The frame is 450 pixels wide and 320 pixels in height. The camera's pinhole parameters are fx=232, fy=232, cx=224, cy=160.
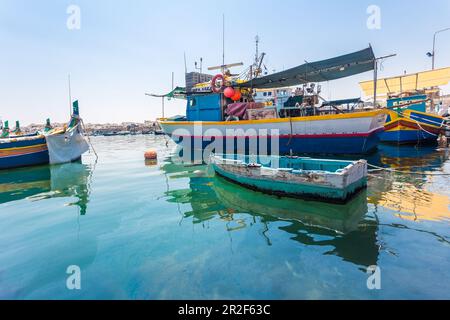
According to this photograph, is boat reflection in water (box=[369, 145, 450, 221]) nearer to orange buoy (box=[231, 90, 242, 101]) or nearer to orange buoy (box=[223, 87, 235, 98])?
orange buoy (box=[231, 90, 242, 101])

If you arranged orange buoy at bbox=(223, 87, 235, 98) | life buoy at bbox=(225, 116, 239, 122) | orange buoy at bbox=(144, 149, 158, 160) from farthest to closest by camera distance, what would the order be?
1. orange buoy at bbox=(223, 87, 235, 98)
2. life buoy at bbox=(225, 116, 239, 122)
3. orange buoy at bbox=(144, 149, 158, 160)

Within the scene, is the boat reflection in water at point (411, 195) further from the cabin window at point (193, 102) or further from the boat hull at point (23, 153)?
the boat hull at point (23, 153)

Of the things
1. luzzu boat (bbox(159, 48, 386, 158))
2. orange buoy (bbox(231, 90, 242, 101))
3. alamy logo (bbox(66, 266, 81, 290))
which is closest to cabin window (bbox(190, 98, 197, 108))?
luzzu boat (bbox(159, 48, 386, 158))

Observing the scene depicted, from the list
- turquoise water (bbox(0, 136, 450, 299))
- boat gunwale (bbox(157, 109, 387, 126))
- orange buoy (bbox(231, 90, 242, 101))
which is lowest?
turquoise water (bbox(0, 136, 450, 299))

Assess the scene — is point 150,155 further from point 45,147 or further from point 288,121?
point 288,121

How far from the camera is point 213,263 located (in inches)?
161

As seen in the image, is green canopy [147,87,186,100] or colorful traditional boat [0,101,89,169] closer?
colorful traditional boat [0,101,89,169]

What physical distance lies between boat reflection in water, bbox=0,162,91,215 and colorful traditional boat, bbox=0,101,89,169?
1.71 meters

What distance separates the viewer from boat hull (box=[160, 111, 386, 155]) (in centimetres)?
1407

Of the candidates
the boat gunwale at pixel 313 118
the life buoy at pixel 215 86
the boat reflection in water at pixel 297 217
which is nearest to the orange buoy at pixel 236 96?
the life buoy at pixel 215 86

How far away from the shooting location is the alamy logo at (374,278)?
3355 mm

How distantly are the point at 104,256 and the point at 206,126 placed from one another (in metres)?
15.5

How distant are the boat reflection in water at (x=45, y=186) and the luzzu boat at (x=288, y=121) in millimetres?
9641

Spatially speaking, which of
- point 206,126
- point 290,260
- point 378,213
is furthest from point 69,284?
point 206,126
